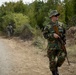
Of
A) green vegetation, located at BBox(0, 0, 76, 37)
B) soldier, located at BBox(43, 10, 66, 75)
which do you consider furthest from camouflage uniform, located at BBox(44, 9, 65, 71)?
green vegetation, located at BBox(0, 0, 76, 37)

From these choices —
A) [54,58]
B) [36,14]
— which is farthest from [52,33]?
[36,14]

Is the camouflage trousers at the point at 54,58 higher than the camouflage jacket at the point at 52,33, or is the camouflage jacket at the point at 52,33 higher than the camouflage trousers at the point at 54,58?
the camouflage jacket at the point at 52,33

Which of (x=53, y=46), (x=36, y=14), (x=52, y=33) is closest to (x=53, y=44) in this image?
(x=53, y=46)

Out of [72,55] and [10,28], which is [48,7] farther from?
[72,55]

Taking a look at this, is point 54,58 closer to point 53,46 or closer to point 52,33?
point 53,46

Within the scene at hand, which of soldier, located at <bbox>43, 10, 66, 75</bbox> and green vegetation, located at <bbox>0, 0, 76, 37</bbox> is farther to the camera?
green vegetation, located at <bbox>0, 0, 76, 37</bbox>

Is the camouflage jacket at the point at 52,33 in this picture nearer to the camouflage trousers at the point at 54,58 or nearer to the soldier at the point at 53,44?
the soldier at the point at 53,44

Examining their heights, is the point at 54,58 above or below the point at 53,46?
below

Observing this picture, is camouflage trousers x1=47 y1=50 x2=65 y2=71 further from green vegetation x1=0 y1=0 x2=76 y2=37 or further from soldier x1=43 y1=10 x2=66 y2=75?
green vegetation x1=0 y1=0 x2=76 y2=37

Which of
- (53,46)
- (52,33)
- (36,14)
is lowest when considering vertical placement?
(36,14)

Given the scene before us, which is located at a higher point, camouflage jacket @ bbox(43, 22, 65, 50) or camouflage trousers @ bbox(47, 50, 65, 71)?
camouflage jacket @ bbox(43, 22, 65, 50)

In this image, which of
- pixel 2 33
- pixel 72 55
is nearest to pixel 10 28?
pixel 2 33

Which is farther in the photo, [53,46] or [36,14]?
[36,14]

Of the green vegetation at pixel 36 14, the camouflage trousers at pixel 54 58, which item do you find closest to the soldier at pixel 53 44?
the camouflage trousers at pixel 54 58
